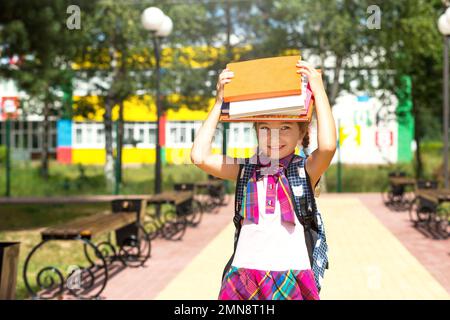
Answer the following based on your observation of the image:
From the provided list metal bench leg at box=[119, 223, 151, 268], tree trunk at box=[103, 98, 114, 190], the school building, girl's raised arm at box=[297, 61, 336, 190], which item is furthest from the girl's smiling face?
tree trunk at box=[103, 98, 114, 190]

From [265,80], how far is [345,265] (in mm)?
6362

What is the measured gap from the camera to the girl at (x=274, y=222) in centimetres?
272

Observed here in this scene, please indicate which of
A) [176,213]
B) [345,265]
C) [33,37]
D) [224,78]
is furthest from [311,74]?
[33,37]

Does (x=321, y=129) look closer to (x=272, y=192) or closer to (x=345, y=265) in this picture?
(x=272, y=192)

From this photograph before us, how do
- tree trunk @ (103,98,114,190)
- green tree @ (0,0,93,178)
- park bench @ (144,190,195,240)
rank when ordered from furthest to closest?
1. tree trunk @ (103,98,114,190)
2. green tree @ (0,0,93,178)
3. park bench @ (144,190,195,240)

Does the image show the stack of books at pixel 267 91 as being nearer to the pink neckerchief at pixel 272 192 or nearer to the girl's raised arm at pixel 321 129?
the girl's raised arm at pixel 321 129

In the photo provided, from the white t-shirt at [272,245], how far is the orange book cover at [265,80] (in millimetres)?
453

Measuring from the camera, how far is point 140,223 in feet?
30.2

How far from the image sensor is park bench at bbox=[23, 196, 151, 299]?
6652 millimetres

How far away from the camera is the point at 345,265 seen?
8539mm

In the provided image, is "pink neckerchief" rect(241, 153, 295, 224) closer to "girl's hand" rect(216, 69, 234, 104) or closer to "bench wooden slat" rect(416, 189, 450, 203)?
"girl's hand" rect(216, 69, 234, 104)

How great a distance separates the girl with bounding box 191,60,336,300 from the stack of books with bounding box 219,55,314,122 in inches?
4.4

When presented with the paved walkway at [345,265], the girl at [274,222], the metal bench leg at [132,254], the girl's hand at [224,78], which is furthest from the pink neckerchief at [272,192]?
the metal bench leg at [132,254]
